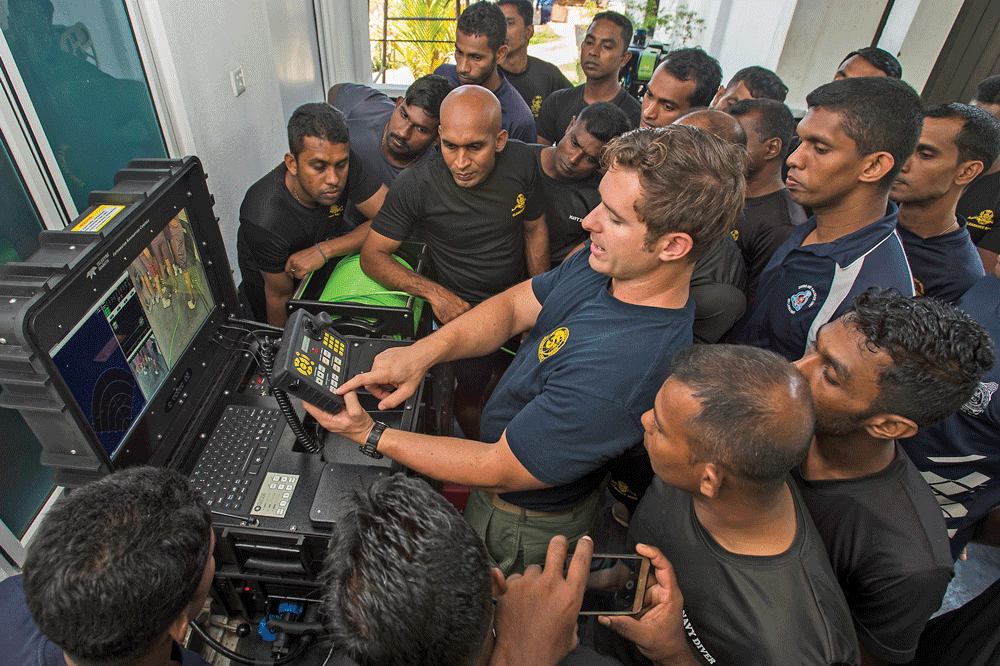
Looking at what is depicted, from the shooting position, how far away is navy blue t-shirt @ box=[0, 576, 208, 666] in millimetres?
985

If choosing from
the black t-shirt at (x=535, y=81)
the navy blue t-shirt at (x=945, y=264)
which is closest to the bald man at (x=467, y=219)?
the navy blue t-shirt at (x=945, y=264)

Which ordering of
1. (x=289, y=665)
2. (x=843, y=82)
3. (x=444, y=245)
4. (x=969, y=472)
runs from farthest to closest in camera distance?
(x=444, y=245) < (x=843, y=82) < (x=969, y=472) < (x=289, y=665)

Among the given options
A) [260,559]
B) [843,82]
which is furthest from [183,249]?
[843,82]

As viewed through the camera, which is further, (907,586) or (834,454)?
(834,454)

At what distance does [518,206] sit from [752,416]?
178cm

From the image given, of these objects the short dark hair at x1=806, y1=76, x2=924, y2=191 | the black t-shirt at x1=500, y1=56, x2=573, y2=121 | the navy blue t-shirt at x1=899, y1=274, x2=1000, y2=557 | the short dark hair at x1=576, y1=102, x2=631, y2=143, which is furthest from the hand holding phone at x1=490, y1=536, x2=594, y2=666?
the black t-shirt at x1=500, y1=56, x2=573, y2=121

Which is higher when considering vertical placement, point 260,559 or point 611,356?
point 611,356

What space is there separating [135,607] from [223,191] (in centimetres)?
246

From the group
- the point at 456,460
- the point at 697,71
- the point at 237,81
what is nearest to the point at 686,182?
the point at 456,460

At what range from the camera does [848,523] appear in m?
1.28

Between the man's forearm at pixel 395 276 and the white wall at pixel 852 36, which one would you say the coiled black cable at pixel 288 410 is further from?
the white wall at pixel 852 36

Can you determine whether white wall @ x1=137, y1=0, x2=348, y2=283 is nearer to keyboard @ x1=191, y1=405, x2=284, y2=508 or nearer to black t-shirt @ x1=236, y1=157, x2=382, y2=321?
black t-shirt @ x1=236, y1=157, x2=382, y2=321

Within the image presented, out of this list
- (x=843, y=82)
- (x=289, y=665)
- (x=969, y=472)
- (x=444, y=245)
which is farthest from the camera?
(x=444, y=245)

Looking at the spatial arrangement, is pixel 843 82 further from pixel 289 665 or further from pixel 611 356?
pixel 289 665
